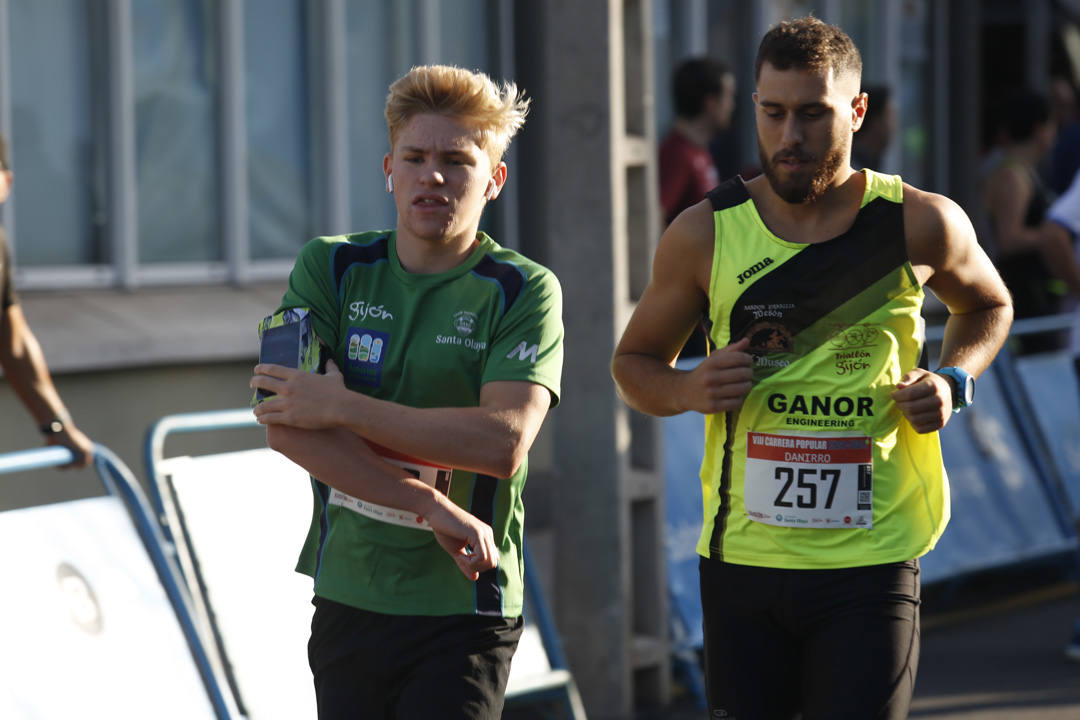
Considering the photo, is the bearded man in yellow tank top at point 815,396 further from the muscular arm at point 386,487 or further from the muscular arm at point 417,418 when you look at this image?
the muscular arm at point 386,487

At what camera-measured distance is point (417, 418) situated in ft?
10.3

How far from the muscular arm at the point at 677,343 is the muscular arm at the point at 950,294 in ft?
1.21

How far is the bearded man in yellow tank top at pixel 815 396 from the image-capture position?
357 centimetres

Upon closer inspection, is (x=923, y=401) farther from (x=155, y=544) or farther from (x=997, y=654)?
(x=997, y=654)

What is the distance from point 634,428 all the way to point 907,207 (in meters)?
3.18

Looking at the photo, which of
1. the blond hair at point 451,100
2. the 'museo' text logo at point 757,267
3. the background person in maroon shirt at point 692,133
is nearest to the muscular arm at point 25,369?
the blond hair at point 451,100

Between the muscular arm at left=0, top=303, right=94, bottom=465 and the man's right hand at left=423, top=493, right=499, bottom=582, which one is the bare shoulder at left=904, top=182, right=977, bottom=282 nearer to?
the man's right hand at left=423, top=493, right=499, bottom=582

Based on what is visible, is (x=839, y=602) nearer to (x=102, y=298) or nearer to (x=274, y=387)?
(x=274, y=387)

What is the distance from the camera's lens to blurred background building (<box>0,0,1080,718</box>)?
6.31 m

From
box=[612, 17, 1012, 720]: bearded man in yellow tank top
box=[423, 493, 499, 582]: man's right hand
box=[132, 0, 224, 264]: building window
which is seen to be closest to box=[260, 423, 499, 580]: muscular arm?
box=[423, 493, 499, 582]: man's right hand

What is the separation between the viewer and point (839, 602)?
3572mm

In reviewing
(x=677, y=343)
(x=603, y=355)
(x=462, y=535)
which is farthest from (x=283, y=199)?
(x=462, y=535)

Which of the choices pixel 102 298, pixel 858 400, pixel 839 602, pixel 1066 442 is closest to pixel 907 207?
pixel 858 400

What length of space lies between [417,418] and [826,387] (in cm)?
99
